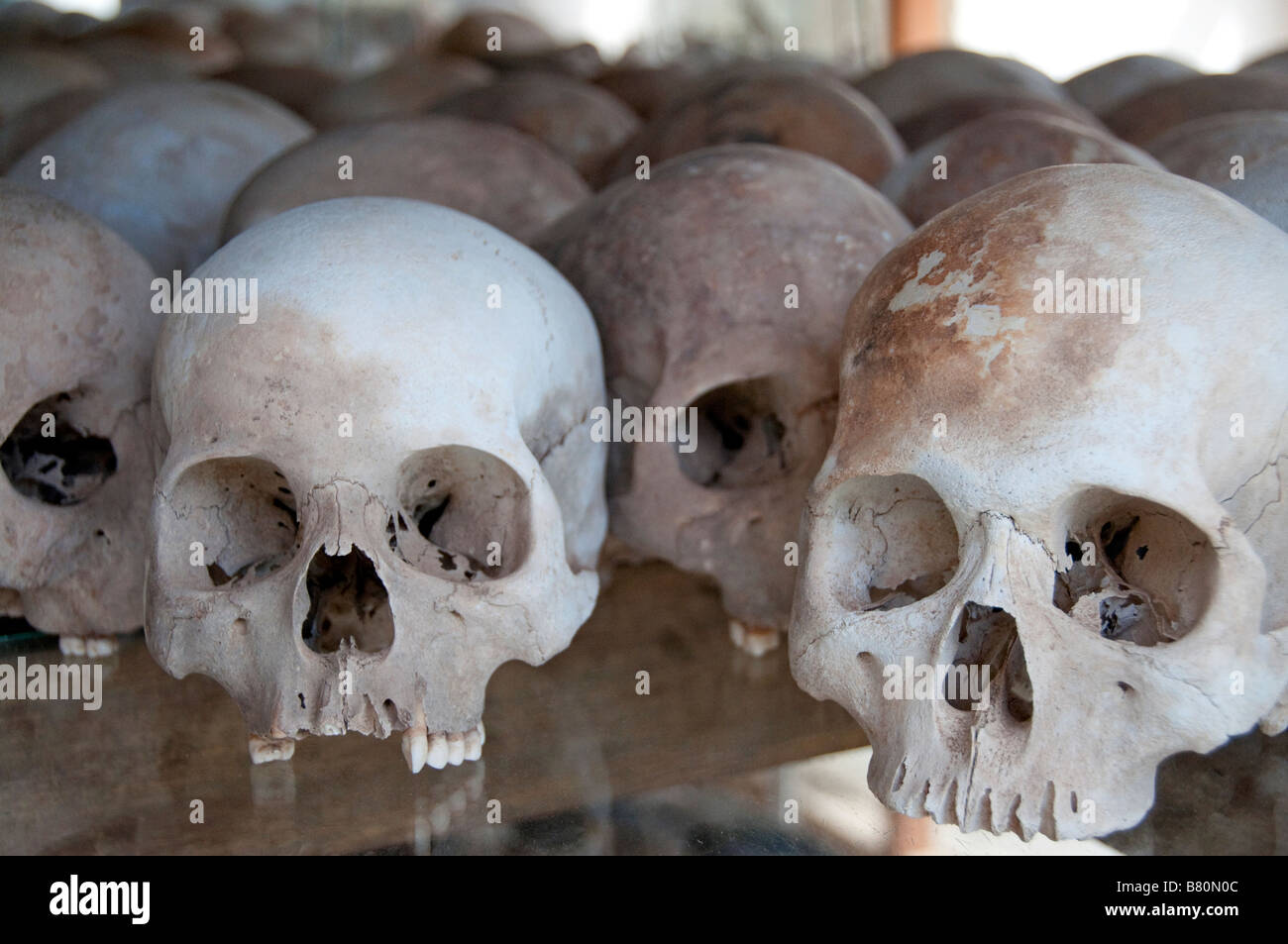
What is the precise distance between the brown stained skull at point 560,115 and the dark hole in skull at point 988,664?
4.82 feet

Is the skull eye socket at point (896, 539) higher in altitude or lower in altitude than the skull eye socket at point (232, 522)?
lower

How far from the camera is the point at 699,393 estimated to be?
1.64 m

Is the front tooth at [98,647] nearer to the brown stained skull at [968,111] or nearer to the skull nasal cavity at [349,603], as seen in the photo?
the skull nasal cavity at [349,603]

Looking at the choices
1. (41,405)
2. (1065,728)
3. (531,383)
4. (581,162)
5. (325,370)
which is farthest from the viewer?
(581,162)

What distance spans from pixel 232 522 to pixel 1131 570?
3.17ft

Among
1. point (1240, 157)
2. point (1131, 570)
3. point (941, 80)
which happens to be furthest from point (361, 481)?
point (941, 80)

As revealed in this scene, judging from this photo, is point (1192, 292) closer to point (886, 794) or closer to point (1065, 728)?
point (1065, 728)

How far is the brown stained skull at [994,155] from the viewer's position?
1.83 m

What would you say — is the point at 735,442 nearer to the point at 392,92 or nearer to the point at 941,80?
the point at 941,80

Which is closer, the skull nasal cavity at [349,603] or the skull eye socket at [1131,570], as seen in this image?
the skull eye socket at [1131,570]

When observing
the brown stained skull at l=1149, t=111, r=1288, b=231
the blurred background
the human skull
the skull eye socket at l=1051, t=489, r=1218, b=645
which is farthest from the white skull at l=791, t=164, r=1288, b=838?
the blurred background

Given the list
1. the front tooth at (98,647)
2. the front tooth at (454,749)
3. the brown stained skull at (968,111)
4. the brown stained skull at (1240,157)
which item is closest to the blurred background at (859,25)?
the brown stained skull at (968,111)

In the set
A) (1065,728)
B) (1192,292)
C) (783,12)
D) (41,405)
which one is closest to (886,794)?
(1065,728)

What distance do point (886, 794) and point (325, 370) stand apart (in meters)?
0.68
